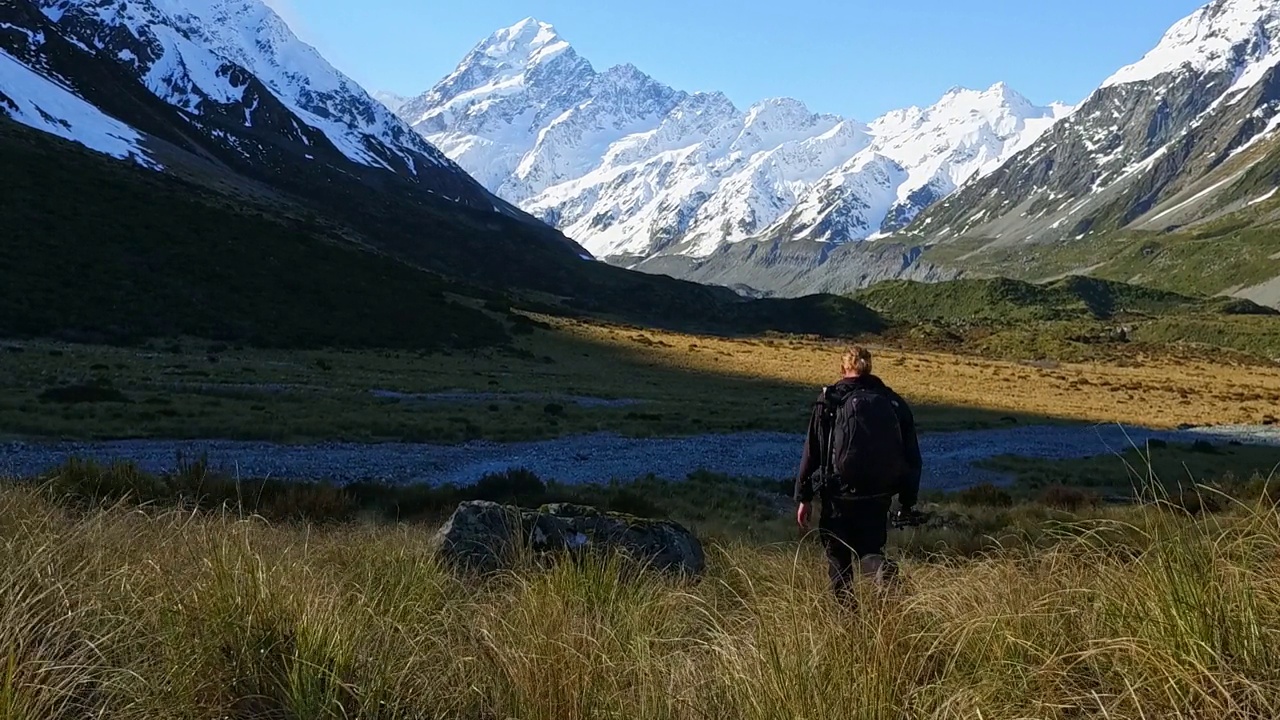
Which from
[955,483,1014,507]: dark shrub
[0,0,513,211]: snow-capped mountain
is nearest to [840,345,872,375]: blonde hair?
[955,483,1014,507]: dark shrub

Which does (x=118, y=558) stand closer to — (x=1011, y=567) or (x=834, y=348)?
(x=1011, y=567)

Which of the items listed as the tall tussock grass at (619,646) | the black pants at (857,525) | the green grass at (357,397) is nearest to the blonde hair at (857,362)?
the black pants at (857,525)

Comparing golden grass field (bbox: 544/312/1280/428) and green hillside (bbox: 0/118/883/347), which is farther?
golden grass field (bbox: 544/312/1280/428)

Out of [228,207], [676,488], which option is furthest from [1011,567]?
[228,207]

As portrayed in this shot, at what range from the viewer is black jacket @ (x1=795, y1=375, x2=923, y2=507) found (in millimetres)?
5445

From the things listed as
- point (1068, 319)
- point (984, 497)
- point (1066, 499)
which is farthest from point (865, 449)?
point (1068, 319)

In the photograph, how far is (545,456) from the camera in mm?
19469

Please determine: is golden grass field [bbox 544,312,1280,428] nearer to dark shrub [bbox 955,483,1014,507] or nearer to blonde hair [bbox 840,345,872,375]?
dark shrub [bbox 955,483,1014,507]

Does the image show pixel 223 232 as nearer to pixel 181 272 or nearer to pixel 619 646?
pixel 181 272

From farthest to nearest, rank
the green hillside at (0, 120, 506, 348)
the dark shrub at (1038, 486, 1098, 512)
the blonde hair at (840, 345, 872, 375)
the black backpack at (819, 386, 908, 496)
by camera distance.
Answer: the green hillside at (0, 120, 506, 348) < the dark shrub at (1038, 486, 1098, 512) < the blonde hair at (840, 345, 872, 375) < the black backpack at (819, 386, 908, 496)

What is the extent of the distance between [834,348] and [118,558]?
2966 inches

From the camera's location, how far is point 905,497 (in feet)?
17.9

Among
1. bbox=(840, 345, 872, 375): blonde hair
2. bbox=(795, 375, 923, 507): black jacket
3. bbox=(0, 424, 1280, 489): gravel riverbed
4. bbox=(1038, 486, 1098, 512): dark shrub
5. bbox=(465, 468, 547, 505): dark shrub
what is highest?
bbox=(840, 345, 872, 375): blonde hair

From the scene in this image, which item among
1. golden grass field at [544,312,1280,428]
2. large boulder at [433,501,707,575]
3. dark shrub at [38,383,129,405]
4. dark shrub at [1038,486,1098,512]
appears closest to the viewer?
large boulder at [433,501,707,575]
